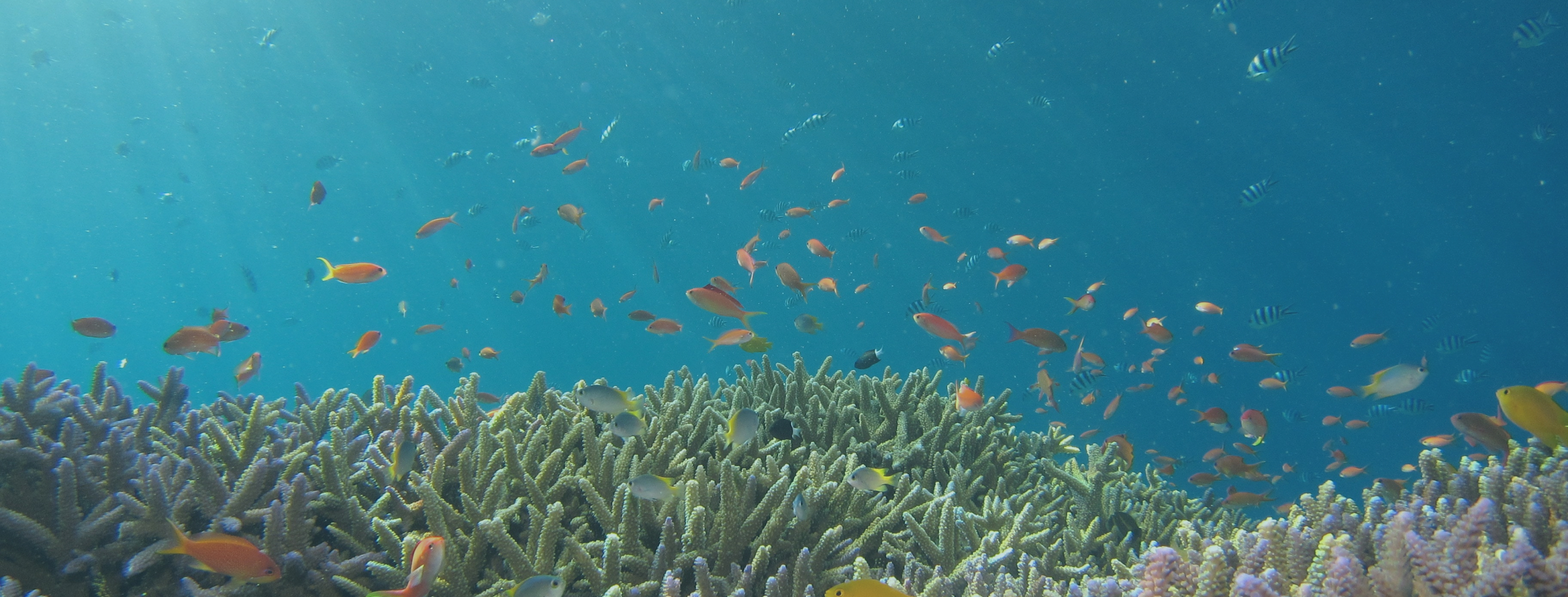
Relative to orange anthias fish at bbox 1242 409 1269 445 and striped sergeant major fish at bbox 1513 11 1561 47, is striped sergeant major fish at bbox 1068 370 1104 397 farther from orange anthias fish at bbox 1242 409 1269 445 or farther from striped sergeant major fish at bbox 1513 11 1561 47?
striped sergeant major fish at bbox 1513 11 1561 47

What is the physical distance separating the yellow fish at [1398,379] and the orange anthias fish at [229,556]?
8.19 metres

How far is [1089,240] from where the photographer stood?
1676 inches

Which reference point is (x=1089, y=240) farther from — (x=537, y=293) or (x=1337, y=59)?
(x=537, y=293)

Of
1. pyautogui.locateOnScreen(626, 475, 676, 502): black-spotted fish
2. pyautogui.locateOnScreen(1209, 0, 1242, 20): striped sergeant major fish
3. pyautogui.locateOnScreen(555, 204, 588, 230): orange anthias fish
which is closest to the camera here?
pyautogui.locateOnScreen(626, 475, 676, 502): black-spotted fish

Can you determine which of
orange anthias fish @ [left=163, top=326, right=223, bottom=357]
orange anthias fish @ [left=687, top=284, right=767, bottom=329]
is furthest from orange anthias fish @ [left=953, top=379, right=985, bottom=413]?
orange anthias fish @ [left=163, top=326, right=223, bottom=357]

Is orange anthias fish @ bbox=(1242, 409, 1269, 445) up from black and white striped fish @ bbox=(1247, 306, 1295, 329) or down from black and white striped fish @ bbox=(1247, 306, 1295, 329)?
down

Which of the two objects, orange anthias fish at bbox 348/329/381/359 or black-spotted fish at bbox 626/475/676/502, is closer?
black-spotted fish at bbox 626/475/676/502

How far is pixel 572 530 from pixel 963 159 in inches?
1498

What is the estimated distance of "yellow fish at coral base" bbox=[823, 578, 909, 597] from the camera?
174cm

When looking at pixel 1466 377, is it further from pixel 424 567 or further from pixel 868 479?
pixel 424 567

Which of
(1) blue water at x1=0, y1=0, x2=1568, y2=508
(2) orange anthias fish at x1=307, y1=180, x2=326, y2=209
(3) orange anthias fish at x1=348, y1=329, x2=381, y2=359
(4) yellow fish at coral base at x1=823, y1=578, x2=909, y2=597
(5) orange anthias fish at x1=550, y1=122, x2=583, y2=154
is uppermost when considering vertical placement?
(1) blue water at x1=0, y1=0, x2=1568, y2=508

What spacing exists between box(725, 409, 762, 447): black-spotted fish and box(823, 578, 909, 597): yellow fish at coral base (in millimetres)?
1590

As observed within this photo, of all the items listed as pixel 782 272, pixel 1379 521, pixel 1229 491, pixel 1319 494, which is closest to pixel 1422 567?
pixel 1379 521

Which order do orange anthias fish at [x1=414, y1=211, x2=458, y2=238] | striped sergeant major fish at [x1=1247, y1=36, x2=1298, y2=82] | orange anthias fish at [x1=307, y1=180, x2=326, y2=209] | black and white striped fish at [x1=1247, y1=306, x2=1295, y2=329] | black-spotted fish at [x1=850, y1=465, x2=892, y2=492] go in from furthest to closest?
orange anthias fish at [x1=414, y1=211, x2=458, y2=238], black and white striped fish at [x1=1247, y1=306, x2=1295, y2=329], striped sergeant major fish at [x1=1247, y1=36, x2=1298, y2=82], orange anthias fish at [x1=307, y1=180, x2=326, y2=209], black-spotted fish at [x1=850, y1=465, x2=892, y2=492]
